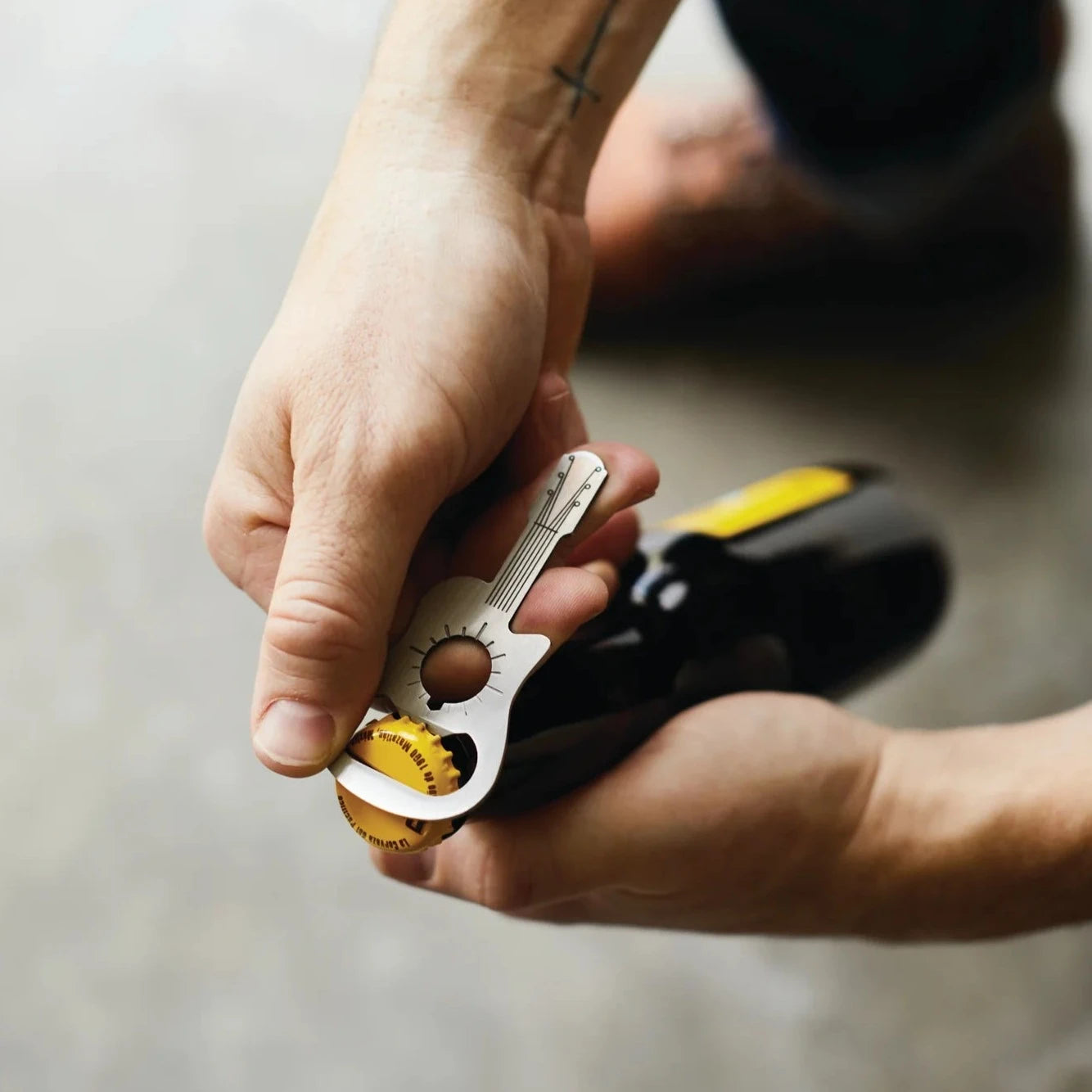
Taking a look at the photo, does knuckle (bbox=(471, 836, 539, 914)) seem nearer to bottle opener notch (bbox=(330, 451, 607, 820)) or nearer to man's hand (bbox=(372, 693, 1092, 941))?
man's hand (bbox=(372, 693, 1092, 941))

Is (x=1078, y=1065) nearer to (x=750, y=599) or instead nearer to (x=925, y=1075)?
(x=925, y=1075)

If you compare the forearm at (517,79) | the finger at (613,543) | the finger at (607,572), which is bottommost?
the finger at (613,543)

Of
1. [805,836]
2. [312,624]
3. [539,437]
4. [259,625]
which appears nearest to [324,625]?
[312,624]

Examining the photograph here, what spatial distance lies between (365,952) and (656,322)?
64 cm

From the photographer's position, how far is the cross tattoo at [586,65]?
2.45 feet

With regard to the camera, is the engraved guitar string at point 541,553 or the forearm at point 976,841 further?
the forearm at point 976,841

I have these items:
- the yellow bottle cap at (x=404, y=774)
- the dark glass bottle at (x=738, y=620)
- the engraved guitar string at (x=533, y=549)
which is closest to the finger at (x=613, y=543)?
the dark glass bottle at (x=738, y=620)

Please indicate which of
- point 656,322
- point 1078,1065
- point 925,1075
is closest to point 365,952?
point 925,1075

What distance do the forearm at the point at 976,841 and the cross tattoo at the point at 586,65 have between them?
1.44 feet

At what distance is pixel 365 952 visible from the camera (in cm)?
96

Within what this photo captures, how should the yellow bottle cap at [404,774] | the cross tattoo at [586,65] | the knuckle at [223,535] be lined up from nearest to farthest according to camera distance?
the yellow bottle cap at [404,774] → the knuckle at [223,535] → the cross tattoo at [586,65]

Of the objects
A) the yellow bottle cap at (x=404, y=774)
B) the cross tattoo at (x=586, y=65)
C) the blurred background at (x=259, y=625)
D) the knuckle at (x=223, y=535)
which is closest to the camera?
the yellow bottle cap at (x=404, y=774)

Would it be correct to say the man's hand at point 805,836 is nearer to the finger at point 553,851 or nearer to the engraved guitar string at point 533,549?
the finger at point 553,851

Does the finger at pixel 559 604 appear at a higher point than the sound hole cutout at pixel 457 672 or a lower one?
higher
